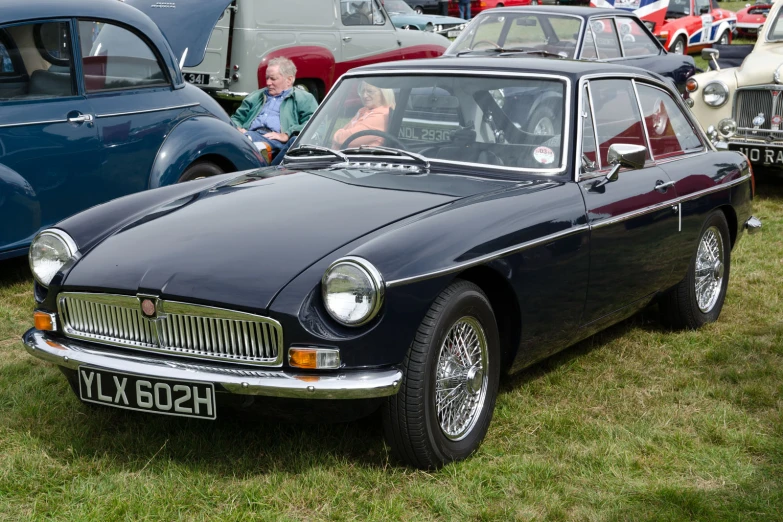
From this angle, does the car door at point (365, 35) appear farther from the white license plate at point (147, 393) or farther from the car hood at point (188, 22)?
the white license plate at point (147, 393)

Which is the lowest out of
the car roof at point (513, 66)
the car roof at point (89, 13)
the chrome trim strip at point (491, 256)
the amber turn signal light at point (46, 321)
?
the amber turn signal light at point (46, 321)

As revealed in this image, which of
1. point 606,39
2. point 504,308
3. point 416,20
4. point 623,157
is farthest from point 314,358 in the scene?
point 416,20

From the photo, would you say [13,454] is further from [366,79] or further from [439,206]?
[366,79]

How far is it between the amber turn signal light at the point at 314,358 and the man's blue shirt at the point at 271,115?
573 centimetres

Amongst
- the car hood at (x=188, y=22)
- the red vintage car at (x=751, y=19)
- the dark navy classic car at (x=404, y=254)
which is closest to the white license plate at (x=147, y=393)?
the dark navy classic car at (x=404, y=254)

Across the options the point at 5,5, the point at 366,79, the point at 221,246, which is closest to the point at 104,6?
the point at 5,5

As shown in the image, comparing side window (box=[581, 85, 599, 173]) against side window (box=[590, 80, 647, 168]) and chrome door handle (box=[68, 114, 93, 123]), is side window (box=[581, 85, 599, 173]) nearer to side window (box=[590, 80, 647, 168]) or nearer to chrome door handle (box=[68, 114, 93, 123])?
side window (box=[590, 80, 647, 168])

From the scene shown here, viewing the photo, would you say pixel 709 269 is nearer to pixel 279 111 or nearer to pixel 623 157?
pixel 623 157

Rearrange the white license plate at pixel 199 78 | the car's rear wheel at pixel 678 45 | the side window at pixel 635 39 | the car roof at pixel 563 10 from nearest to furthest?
1. the car roof at pixel 563 10
2. the side window at pixel 635 39
3. the white license plate at pixel 199 78
4. the car's rear wheel at pixel 678 45

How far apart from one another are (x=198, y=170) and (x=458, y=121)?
8.97 feet

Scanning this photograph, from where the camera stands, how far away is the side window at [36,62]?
608 centimetres

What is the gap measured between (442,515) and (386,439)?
1.17ft

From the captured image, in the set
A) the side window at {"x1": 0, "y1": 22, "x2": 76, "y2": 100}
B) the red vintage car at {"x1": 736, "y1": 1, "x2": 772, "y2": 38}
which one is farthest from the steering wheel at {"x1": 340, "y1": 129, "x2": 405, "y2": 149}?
the red vintage car at {"x1": 736, "y1": 1, "x2": 772, "y2": 38}

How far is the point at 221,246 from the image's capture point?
3.74m
